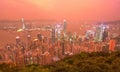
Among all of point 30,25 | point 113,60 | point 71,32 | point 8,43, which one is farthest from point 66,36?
point 113,60

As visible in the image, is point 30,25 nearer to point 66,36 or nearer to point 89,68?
point 66,36

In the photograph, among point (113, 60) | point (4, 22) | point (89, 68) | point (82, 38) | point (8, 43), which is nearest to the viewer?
point (89, 68)

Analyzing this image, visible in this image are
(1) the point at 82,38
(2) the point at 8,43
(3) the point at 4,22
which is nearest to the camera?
(2) the point at 8,43

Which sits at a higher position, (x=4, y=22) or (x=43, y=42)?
(x=4, y=22)

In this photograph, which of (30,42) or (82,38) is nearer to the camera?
(30,42)

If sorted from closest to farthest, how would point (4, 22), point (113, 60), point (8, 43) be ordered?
point (113, 60)
point (8, 43)
point (4, 22)

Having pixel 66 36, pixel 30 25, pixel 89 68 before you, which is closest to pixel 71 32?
pixel 66 36

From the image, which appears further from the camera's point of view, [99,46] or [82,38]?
[82,38]

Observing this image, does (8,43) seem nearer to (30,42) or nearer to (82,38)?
(30,42)

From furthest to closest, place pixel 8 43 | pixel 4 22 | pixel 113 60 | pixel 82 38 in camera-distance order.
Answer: pixel 82 38, pixel 4 22, pixel 8 43, pixel 113 60
